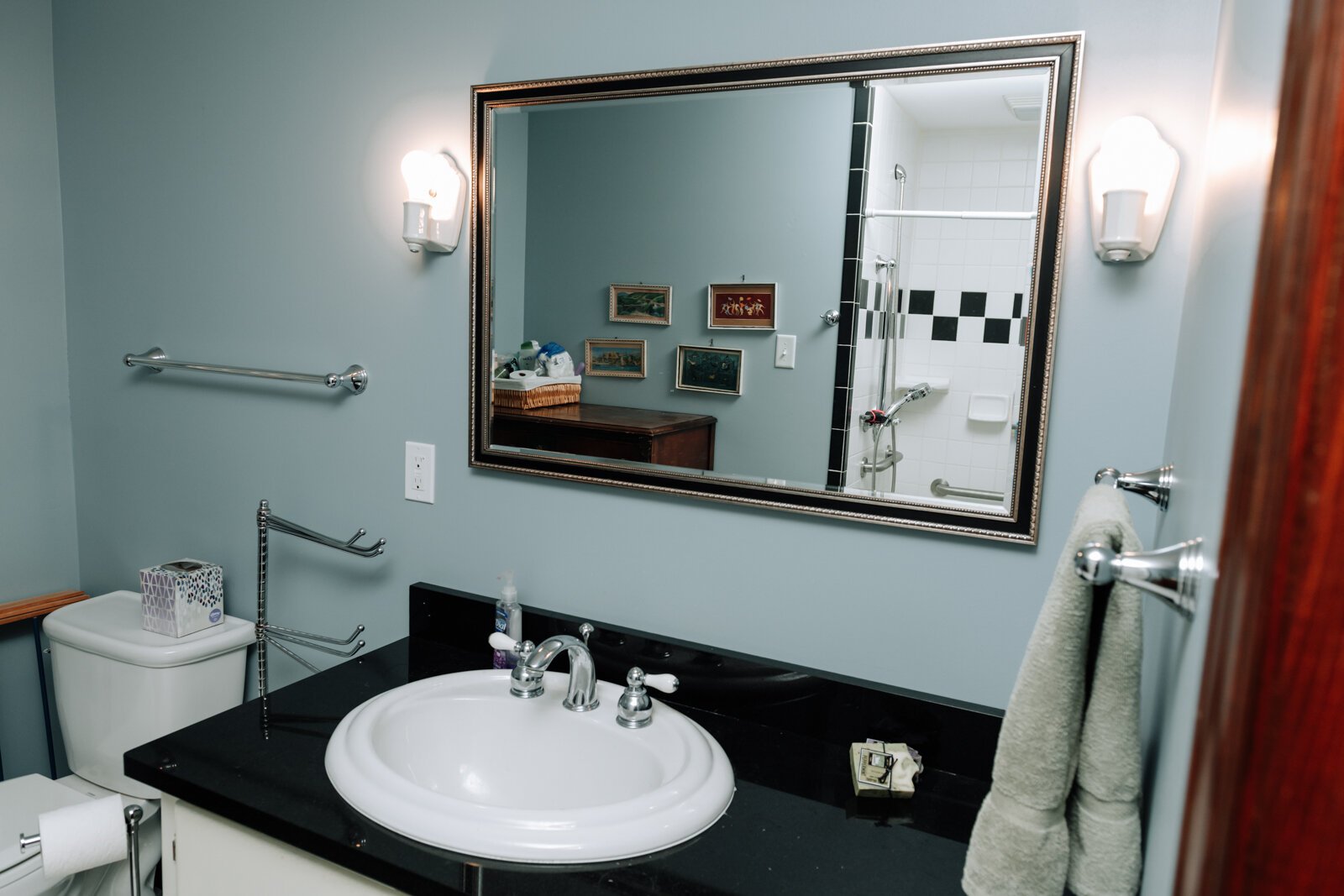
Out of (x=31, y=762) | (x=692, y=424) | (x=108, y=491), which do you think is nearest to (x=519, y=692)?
(x=692, y=424)

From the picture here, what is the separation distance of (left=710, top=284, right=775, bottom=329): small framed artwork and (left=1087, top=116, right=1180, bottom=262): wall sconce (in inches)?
18.3

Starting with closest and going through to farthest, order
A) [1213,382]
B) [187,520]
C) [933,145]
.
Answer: [1213,382] → [933,145] → [187,520]

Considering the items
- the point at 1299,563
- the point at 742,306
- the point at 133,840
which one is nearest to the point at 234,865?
the point at 133,840

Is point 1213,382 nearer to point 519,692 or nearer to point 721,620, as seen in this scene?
point 721,620

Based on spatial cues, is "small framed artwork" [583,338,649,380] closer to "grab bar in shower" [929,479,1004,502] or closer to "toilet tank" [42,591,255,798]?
"grab bar in shower" [929,479,1004,502]

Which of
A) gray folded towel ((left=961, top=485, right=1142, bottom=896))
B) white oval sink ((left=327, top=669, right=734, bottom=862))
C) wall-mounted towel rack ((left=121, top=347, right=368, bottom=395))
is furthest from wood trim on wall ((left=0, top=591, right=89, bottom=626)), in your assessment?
gray folded towel ((left=961, top=485, right=1142, bottom=896))

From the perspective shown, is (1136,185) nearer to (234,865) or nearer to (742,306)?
(742,306)

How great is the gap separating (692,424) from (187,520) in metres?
1.33

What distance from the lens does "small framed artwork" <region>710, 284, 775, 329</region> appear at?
52.3 inches

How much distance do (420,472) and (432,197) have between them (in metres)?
0.52

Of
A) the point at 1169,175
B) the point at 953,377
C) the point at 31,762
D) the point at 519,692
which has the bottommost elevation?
the point at 31,762

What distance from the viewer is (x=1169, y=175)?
105cm

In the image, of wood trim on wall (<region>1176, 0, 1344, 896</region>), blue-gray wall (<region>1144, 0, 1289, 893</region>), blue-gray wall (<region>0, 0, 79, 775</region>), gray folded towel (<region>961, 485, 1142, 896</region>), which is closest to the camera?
wood trim on wall (<region>1176, 0, 1344, 896</region>)

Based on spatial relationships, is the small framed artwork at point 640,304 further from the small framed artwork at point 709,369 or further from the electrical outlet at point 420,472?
the electrical outlet at point 420,472
